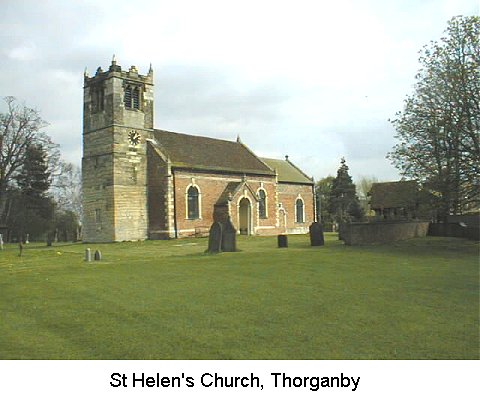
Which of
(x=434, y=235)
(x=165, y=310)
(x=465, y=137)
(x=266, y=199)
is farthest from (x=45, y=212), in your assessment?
(x=165, y=310)

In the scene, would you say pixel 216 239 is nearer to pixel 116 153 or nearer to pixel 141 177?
pixel 116 153

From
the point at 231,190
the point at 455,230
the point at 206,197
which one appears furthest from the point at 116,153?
the point at 455,230

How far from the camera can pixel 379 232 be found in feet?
85.9

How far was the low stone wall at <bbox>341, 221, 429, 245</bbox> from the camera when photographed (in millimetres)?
24828

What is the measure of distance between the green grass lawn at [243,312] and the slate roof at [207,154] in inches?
970

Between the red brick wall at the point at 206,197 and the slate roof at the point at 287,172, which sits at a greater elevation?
the slate roof at the point at 287,172

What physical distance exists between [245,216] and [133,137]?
12426mm

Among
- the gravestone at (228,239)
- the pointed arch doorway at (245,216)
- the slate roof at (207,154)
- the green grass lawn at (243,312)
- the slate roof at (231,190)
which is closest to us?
the green grass lawn at (243,312)

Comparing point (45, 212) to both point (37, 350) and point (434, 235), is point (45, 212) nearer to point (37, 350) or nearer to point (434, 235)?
point (434, 235)

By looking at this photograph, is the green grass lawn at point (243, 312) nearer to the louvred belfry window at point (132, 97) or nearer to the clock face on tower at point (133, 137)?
the clock face on tower at point (133, 137)

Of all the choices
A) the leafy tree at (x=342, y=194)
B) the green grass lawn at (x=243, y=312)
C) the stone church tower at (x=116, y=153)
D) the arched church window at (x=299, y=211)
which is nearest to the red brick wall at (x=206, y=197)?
the stone church tower at (x=116, y=153)

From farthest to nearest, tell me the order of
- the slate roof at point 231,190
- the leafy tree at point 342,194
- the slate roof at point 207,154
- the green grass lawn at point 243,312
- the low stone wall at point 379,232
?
the leafy tree at point 342,194 → the slate roof at point 231,190 → the slate roof at point 207,154 → the low stone wall at point 379,232 → the green grass lawn at point 243,312

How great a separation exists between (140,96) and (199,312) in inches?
1308

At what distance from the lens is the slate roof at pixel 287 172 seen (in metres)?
52.5
